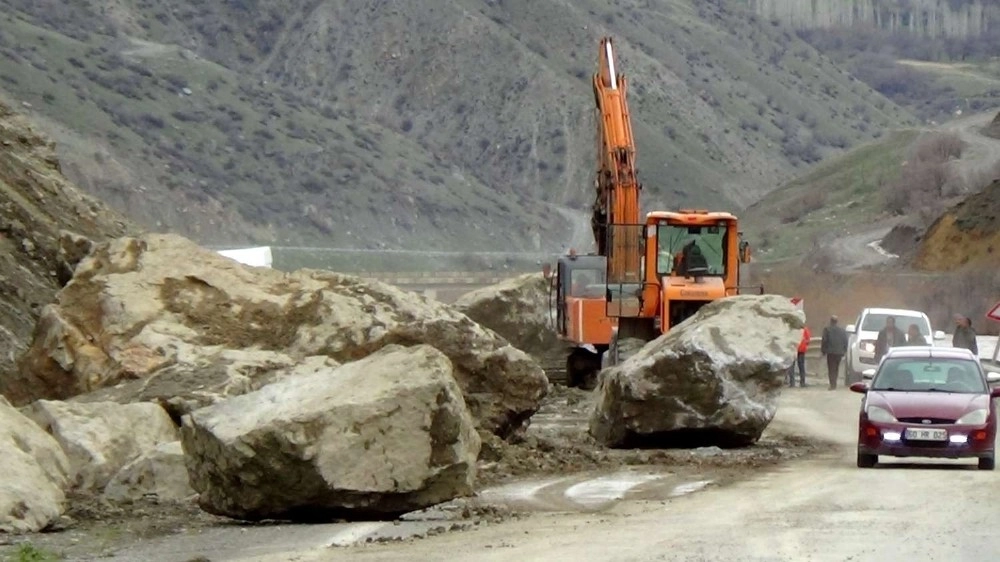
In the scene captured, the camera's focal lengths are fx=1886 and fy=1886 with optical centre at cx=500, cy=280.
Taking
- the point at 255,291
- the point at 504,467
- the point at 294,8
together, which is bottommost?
the point at 504,467

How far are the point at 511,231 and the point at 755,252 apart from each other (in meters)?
14.5

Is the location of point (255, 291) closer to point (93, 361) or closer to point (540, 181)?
point (93, 361)

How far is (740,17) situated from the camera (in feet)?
524

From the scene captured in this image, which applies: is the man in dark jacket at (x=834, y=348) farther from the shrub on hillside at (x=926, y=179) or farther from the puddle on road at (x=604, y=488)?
the shrub on hillside at (x=926, y=179)

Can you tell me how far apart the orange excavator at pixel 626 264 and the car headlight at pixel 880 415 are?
1005cm

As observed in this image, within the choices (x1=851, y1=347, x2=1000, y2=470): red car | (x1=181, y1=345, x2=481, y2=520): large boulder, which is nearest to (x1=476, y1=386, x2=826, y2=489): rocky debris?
(x1=851, y1=347, x2=1000, y2=470): red car

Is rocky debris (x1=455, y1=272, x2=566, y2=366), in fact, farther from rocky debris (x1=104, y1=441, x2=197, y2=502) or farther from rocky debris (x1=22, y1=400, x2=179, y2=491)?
rocky debris (x1=104, y1=441, x2=197, y2=502)

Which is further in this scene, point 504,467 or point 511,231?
point 511,231

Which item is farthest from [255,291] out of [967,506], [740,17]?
[740,17]

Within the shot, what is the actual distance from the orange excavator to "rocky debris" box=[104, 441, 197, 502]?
565 inches

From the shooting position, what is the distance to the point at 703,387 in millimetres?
22953

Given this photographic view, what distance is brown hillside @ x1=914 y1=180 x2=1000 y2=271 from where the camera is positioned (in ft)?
212

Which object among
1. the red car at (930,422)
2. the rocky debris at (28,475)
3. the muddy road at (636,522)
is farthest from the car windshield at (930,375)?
the rocky debris at (28,475)

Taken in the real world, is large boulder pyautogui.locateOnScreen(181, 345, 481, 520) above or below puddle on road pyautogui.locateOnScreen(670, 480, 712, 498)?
above
